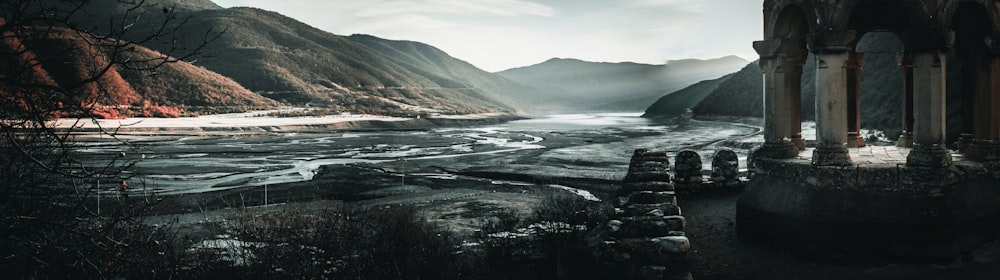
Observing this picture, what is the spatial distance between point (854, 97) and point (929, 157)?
4.00 metres

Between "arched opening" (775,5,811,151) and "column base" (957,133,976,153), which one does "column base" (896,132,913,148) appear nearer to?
"column base" (957,133,976,153)

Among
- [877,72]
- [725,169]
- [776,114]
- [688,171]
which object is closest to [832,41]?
[776,114]

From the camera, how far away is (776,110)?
30.3ft

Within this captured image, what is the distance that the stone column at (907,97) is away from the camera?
10.5 meters

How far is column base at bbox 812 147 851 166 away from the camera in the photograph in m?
7.54

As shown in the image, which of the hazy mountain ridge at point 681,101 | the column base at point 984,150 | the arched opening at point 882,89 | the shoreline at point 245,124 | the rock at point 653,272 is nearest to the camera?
the rock at point 653,272

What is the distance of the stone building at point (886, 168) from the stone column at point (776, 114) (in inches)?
1.4

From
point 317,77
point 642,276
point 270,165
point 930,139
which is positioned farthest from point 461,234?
point 317,77

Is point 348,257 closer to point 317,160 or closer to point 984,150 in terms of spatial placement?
point 984,150

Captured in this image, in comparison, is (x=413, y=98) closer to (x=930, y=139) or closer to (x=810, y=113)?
(x=810, y=113)

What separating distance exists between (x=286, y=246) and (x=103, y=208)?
774cm

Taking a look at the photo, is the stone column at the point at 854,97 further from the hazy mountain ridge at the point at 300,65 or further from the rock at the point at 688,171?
the hazy mountain ridge at the point at 300,65

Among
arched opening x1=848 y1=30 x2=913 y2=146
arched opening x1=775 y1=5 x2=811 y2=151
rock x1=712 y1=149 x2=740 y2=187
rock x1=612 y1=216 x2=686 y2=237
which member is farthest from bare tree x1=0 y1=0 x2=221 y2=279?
arched opening x1=848 y1=30 x2=913 y2=146

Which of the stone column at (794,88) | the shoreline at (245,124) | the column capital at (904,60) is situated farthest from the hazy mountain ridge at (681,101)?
the stone column at (794,88)
